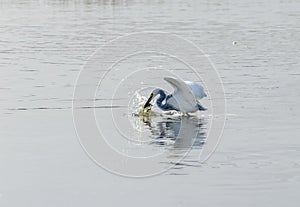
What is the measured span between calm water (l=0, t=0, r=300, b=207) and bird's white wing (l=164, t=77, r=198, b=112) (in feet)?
1.17

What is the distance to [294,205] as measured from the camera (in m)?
9.82

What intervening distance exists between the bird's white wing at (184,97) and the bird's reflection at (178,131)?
0.56 ft

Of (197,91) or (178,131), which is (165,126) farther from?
(197,91)

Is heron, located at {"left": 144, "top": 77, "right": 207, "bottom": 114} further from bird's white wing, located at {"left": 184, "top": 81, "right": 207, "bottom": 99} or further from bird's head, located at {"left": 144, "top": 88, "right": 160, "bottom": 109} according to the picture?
bird's head, located at {"left": 144, "top": 88, "right": 160, "bottom": 109}

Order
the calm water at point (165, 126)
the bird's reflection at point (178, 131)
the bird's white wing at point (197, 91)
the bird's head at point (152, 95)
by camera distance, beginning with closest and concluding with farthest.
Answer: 1. the calm water at point (165, 126)
2. the bird's reflection at point (178, 131)
3. the bird's white wing at point (197, 91)
4. the bird's head at point (152, 95)

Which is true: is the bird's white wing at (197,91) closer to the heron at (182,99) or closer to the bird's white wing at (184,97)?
the heron at (182,99)

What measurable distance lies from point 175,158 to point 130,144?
4.16 feet

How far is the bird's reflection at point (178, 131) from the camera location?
43.2ft

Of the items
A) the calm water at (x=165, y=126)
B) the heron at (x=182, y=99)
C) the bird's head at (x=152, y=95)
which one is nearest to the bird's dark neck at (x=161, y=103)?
the heron at (x=182, y=99)

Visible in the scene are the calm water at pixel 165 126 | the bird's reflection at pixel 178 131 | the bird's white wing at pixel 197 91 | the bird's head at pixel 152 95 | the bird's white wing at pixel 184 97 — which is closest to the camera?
the calm water at pixel 165 126

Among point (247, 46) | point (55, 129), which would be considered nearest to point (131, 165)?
point (55, 129)

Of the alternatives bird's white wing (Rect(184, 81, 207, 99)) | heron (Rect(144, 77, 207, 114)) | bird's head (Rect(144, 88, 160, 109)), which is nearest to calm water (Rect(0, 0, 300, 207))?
heron (Rect(144, 77, 207, 114))

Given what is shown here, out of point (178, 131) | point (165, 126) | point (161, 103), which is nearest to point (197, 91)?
point (161, 103)

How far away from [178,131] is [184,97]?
1.26 m
